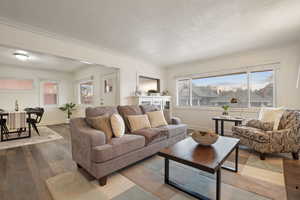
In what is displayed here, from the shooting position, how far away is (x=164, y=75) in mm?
5742

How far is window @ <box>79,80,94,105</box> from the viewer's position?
593cm

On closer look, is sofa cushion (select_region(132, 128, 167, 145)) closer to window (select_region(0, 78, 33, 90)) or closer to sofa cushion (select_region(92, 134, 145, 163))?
sofa cushion (select_region(92, 134, 145, 163))

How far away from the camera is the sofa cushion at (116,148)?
5.53 ft

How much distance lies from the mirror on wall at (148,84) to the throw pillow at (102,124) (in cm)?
284

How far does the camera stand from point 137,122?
272 centimetres

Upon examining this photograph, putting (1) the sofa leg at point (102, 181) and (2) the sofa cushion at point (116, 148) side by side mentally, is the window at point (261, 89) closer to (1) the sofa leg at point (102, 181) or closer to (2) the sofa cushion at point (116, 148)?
(2) the sofa cushion at point (116, 148)

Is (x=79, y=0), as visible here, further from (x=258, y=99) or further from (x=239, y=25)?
(x=258, y=99)

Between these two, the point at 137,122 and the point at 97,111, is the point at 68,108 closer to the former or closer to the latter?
the point at 97,111

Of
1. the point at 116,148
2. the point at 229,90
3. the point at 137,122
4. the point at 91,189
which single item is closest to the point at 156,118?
the point at 137,122

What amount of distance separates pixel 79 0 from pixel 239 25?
2.70 m

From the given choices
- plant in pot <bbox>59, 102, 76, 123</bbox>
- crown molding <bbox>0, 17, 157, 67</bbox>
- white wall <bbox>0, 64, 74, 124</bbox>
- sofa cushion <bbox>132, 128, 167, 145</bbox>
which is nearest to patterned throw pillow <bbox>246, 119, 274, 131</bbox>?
sofa cushion <bbox>132, 128, 167, 145</bbox>

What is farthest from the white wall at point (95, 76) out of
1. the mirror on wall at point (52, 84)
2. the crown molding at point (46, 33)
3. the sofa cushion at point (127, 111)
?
the sofa cushion at point (127, 111)

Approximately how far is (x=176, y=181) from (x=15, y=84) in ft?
22.6

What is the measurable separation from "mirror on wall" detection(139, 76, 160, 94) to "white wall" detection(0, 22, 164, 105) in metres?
0.26
